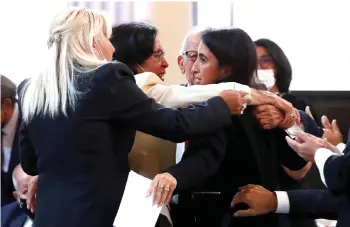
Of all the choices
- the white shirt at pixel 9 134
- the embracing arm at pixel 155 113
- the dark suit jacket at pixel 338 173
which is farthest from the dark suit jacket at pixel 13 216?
the dark suit jacket at pixel 338 173

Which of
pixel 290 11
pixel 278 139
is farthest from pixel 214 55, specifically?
pixel 290 11

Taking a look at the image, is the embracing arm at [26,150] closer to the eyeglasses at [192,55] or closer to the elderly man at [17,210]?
the elderly man at [17,210]

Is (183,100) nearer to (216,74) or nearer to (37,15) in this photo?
(216,74)

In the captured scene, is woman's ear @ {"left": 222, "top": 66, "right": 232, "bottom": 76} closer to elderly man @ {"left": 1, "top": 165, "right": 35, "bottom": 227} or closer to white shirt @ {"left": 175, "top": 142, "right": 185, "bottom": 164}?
white shirt @ {"left": 175, "top": 142, "right": 185, "bottom": 164}

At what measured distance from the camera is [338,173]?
1513 millimetres

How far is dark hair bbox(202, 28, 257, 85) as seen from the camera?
1.80 m

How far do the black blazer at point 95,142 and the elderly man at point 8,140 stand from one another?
850 millimetres

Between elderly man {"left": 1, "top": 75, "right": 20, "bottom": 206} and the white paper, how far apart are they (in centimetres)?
101

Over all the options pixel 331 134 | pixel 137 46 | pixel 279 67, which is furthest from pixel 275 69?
pixel 137 46

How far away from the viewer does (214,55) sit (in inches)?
72.3

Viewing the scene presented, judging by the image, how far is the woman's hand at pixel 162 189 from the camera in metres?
1.50

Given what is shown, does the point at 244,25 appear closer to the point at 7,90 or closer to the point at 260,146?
the point at 7,90

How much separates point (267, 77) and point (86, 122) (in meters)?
1.56

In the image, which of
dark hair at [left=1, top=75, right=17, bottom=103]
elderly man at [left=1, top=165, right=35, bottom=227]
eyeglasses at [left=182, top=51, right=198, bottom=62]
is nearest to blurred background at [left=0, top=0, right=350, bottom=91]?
dark hair at [left=1, top=75, right=17, bottom=103]
